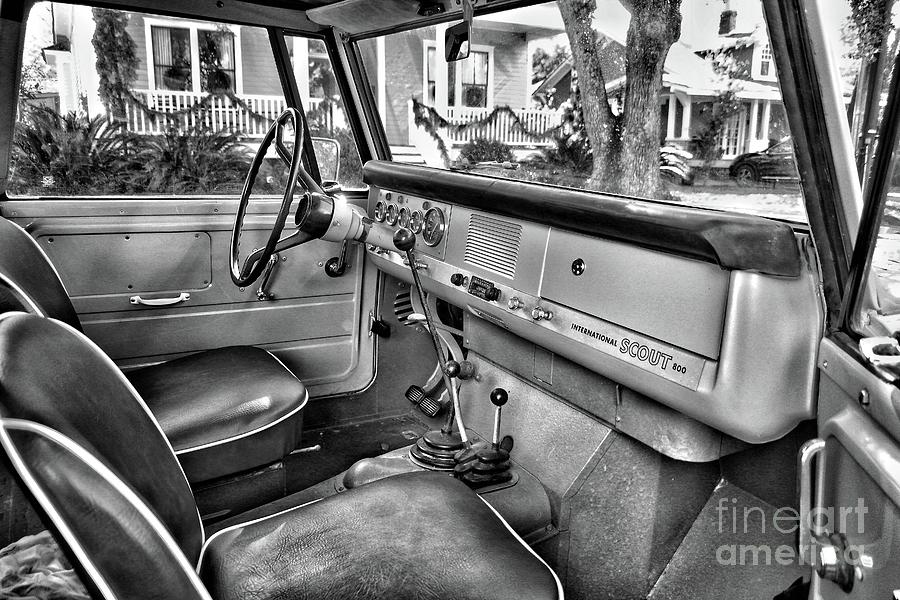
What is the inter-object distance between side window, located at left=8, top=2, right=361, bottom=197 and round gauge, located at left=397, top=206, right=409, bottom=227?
0.58 meters

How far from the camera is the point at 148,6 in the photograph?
251cm

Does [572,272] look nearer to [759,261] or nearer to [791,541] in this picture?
[759,261]

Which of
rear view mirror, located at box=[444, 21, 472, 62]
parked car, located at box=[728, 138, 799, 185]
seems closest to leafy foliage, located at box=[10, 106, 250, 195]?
rear view mirror, located at box=[444, 21, 472, 62]

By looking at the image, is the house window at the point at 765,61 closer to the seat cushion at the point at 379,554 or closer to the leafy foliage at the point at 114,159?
the seat cushion at the point at 379,554

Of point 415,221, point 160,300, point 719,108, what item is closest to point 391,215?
point 415,221

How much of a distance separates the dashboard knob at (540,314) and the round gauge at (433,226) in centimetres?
60

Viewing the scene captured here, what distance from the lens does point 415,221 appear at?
8.47ft

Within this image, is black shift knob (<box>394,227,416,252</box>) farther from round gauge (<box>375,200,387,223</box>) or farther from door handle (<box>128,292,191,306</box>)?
door handle (<box>128,292,191,306</box>)

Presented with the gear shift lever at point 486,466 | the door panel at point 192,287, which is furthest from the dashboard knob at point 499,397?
the door panel at point 192,287

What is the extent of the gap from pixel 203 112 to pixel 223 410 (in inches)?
52.3

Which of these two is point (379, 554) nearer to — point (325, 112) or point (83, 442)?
point (83, 442)

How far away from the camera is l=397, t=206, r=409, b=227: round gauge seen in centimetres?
265

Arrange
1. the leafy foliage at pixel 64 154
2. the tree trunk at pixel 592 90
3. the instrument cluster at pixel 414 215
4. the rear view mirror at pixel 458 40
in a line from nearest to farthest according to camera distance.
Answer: the tree trunk at pixel 592 90 < the rear view mirror at pixel 458 40 < the instrument cluster at pixel 414 215 < the leafy foliage at pixel 64 154

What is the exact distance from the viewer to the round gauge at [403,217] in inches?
104
